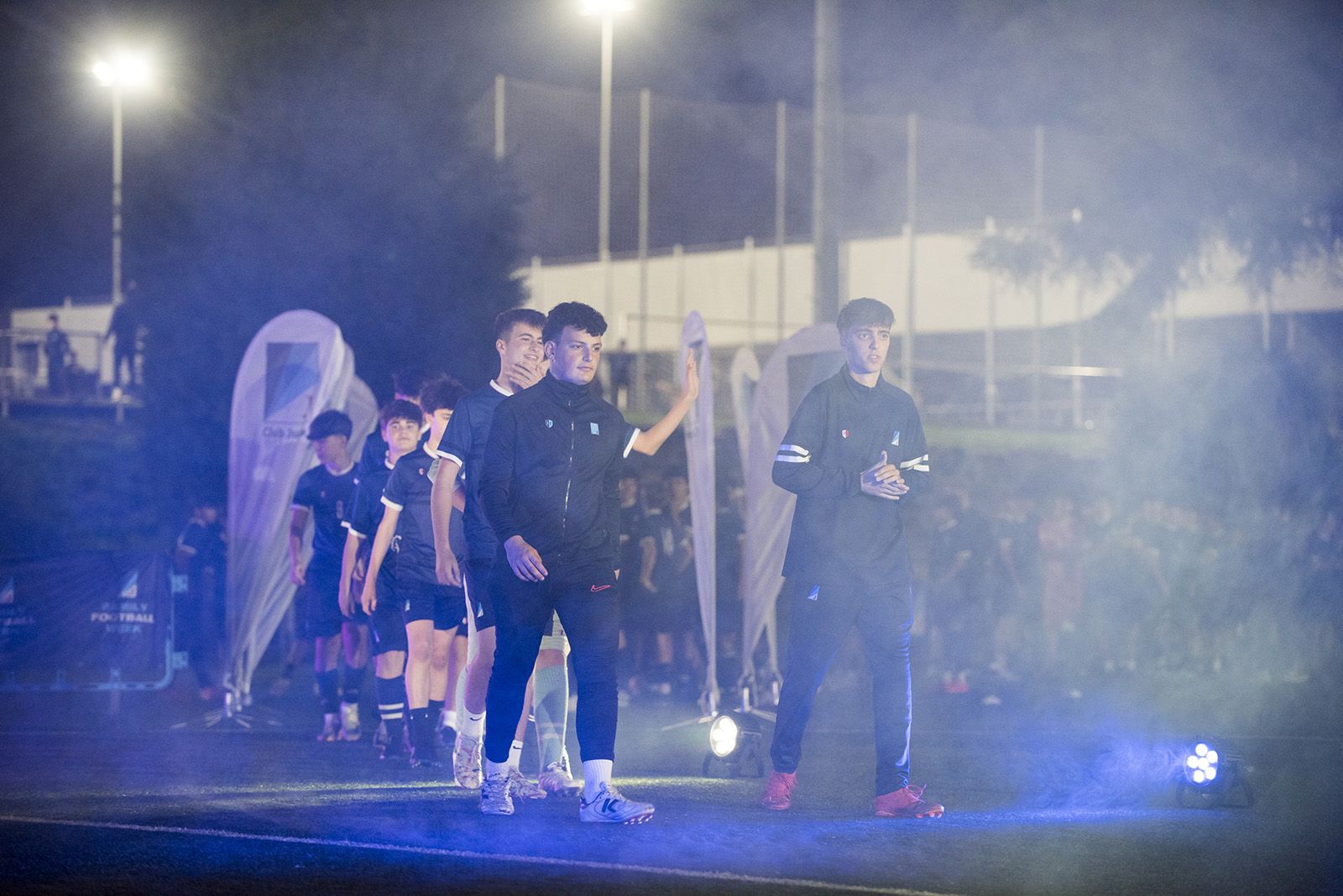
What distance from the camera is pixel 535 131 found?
84.3ft

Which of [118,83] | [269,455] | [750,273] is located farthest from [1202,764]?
[750,273]

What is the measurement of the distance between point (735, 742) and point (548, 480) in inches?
70.5

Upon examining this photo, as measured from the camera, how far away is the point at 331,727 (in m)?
7.71

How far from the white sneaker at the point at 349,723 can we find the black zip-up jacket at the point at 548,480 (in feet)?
9.65

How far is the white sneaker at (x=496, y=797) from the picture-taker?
→ 518cm

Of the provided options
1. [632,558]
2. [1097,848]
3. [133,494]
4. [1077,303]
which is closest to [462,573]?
[1097,848]

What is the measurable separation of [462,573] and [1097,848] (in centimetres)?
268

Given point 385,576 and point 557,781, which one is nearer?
point 557,781

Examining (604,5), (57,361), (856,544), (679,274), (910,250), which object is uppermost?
(604,5)

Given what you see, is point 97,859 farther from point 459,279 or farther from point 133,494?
point 133,494

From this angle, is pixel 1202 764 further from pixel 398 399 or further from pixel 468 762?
pixel 398 399

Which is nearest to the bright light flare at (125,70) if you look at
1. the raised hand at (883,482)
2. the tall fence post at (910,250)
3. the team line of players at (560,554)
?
the tall fence post at (910,250)

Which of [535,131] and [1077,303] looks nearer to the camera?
[1077,303]

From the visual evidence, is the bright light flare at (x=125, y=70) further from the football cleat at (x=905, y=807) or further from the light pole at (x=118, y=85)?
the football cleat at (x=905, y=807)
